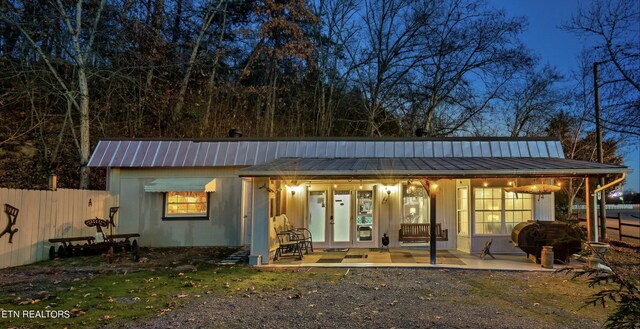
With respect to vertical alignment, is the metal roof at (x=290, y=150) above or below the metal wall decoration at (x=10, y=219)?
above

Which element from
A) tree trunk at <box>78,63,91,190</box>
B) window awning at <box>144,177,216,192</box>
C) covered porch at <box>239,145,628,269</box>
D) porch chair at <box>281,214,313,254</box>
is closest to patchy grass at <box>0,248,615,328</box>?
covered porch at <box>239,145,628,269</box>

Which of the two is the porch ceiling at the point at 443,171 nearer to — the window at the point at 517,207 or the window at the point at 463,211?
the window at the point at 517,207

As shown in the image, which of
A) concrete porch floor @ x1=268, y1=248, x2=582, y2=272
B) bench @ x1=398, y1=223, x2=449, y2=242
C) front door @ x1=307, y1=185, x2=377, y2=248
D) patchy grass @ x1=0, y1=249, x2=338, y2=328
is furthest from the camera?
front door @ x1=307, y1=185, x2=377, y2=248

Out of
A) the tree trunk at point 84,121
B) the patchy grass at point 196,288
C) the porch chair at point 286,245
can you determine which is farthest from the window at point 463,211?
the tree trunk at point 84,121

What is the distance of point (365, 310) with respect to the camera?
226 inches

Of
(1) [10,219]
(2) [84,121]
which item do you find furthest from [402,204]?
(2) [84,121]

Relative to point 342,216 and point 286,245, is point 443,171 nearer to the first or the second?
point 342,216

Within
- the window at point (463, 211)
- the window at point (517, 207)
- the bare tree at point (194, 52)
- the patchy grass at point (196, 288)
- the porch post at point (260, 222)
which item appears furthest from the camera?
the bare tree at point (194, 52)

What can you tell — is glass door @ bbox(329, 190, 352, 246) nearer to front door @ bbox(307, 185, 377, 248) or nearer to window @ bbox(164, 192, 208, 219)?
front door @ bbox(307, 185, 377, 248)

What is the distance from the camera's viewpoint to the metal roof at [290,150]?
1234cm

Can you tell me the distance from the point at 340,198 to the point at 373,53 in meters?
12.2

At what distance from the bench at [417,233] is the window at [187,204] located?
572 cm

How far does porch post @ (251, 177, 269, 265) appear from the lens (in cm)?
963

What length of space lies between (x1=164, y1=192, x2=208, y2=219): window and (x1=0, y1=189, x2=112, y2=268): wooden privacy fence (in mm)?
1792
